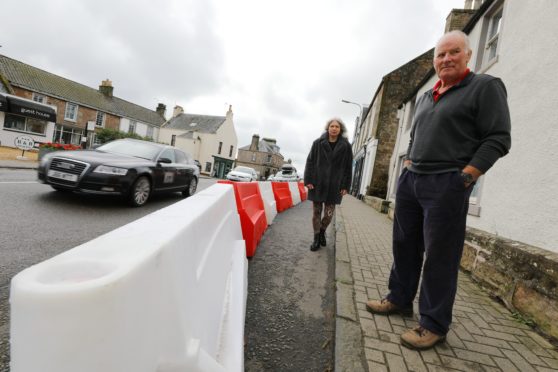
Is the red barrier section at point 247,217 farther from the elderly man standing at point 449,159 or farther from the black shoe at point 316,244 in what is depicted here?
the elderly man standing at point 449,159

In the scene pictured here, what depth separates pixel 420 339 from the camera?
2072 millimetres

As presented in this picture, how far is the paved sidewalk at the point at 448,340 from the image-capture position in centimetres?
191

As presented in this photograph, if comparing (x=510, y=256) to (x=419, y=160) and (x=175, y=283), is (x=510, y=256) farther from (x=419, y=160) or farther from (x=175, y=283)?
(x=175, y=283)

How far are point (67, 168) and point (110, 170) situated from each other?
71 centimetres

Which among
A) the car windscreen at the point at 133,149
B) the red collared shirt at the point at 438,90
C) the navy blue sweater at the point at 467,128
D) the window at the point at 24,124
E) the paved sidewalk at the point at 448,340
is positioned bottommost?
the paved sidewalk at the point at 448,340

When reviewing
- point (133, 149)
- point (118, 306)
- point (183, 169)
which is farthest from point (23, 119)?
point (118, 306)

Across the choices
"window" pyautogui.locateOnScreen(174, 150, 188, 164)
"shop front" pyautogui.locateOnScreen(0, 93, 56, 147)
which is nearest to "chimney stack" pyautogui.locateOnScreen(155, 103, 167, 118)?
"shop front" pyautogui.locateOnScreen(0, 93, 56, 147)

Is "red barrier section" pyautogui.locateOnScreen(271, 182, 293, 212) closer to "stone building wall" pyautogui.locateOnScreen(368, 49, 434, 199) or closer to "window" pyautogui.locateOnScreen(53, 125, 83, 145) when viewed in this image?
"stone building wall" pyautogui.locateOnScreen(368, 49, 434, 199)

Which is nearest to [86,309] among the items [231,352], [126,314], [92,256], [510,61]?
[126,314]

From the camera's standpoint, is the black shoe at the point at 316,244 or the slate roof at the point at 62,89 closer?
the black shoe at the point at 316,244

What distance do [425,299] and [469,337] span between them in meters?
0.57

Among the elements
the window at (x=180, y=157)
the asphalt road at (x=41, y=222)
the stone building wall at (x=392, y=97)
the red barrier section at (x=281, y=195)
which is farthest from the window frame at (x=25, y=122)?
the stone building wall at (x=392, y=97)

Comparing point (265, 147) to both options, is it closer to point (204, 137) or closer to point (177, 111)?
point (177, 111)

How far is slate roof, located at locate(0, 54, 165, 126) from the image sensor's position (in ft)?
84.0
